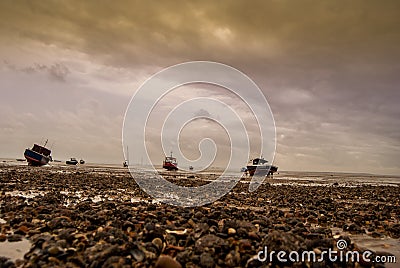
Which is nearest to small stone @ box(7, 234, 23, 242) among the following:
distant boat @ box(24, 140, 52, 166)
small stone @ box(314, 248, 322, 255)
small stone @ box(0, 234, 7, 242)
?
small stone @ box(0, 234, 7, 242)

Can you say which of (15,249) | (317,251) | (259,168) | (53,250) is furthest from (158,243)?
(259,168)

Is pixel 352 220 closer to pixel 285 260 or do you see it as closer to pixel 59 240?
pixel 285 260

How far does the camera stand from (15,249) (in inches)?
242

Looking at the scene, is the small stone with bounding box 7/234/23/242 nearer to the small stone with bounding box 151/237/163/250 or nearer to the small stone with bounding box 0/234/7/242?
→ the small stone with bounding box 0/234/7/242

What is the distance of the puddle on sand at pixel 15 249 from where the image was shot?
225 inches

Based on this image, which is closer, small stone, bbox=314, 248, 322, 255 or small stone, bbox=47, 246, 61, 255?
small stone, bbox=47, 246, 61, 255

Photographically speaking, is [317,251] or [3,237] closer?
[317,251]

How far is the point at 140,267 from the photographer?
5012mm

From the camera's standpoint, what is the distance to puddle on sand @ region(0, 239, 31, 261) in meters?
5.71

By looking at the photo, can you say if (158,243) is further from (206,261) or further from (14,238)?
(14,238)
